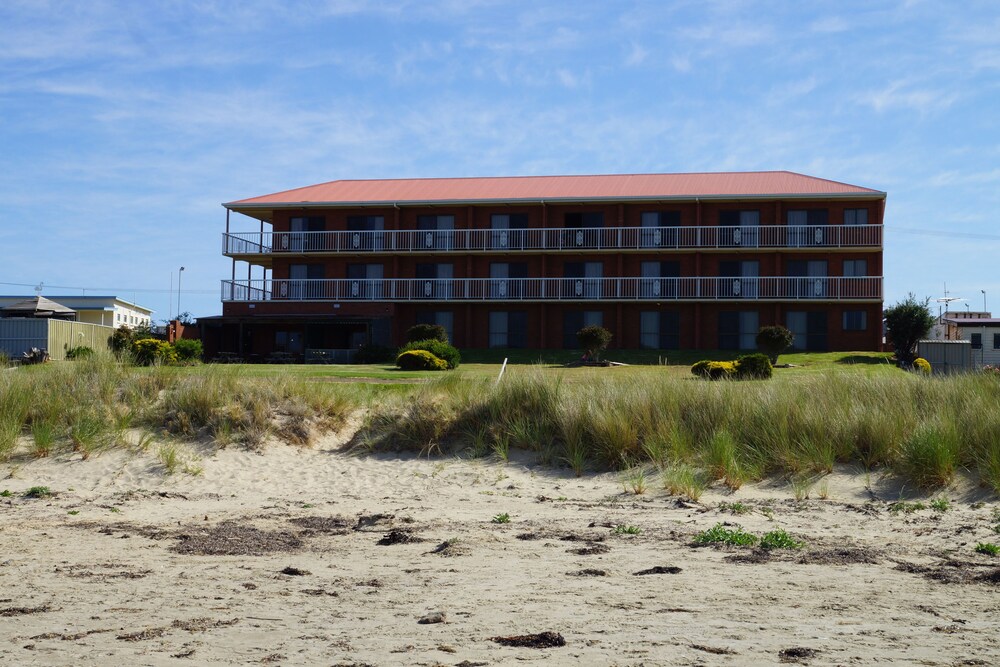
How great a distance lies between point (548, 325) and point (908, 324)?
15.5 meters

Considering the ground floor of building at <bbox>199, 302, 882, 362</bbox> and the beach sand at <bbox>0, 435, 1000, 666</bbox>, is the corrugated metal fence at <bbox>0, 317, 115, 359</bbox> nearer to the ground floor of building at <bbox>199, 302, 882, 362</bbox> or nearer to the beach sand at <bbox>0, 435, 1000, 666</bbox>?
the ground floor of building at <bbox>199, 302, 882, 362</bbox>

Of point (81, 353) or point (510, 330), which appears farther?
point (510, 330)

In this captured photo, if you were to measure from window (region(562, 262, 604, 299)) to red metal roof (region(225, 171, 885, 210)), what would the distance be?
3136mm

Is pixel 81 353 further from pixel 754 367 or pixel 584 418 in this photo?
pixel 754 367

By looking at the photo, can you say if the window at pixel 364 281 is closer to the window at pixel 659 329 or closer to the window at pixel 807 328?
the window at pixel 659 329

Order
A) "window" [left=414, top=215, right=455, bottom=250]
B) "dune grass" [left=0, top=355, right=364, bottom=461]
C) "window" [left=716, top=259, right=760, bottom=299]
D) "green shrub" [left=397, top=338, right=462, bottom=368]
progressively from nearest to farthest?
1. "dune grass" [left=0, top=355, right=364, bottom=461]
2. "green shrub" [left=397, top=338, right=462, bottom=368]
3. "window" [left=716, top=259, right=760, bottom=299]
4. "window" [left=414, top=215, right=455, bottom=250]

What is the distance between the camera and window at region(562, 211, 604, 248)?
44.3 metres

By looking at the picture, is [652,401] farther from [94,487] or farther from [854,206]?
[854,206]

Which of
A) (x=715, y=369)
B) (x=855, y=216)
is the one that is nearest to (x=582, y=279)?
(x=855, y=216)

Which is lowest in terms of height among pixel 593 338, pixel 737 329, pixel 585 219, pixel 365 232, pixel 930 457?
pixel 930 457

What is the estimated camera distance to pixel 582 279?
145ft

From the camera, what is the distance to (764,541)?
8.39 metres

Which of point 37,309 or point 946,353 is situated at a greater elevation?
point 37,309

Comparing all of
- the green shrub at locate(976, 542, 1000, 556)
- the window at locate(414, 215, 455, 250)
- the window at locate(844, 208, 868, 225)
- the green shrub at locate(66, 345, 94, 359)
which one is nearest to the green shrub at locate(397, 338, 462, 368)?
the green shrub at locate(66, 345, 94, 359)
